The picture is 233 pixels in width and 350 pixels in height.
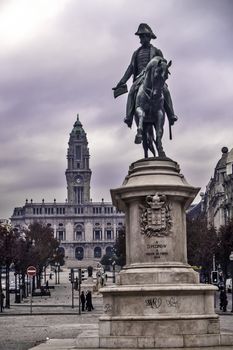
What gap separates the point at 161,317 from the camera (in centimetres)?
2103

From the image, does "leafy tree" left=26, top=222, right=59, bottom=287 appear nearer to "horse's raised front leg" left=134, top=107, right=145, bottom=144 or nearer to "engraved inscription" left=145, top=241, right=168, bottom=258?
"horse's raised front leg" left=134, top=107, right=145, bottom=144

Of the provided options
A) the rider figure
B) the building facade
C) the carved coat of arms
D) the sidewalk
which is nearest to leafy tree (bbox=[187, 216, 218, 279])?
the sidewalk

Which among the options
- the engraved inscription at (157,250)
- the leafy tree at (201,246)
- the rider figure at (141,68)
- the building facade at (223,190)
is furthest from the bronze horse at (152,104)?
the building facade at (223,190)

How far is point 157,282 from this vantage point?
21.8m

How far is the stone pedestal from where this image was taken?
21.0m

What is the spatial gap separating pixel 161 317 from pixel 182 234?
2.92 m

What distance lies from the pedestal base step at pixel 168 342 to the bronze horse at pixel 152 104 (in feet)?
20.9

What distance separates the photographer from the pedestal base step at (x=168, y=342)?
67.4ft

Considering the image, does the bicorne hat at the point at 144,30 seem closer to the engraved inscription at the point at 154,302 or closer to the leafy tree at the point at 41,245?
the engraved inscription at the point at 154,302

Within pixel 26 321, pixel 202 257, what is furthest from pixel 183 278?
pixel 202 257

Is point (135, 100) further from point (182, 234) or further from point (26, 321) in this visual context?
point (26, 321)

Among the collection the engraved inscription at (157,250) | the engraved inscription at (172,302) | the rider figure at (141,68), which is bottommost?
the engraved inscription at (172,302)

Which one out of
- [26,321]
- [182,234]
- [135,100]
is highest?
[135,100]

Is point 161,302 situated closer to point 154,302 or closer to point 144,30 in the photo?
point 154,302
